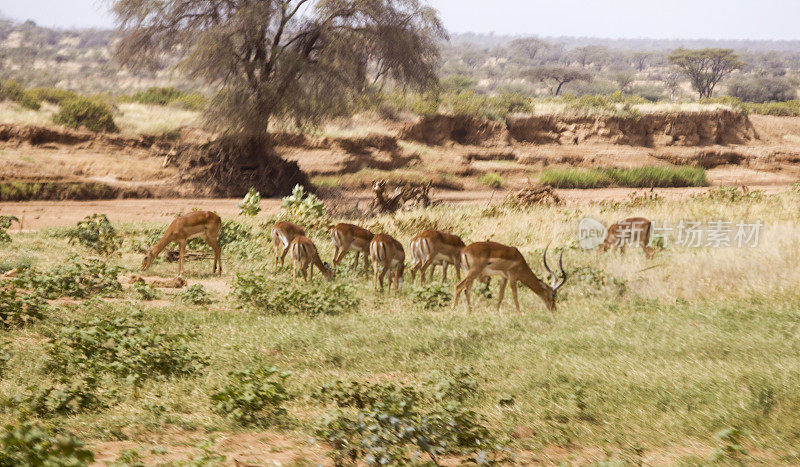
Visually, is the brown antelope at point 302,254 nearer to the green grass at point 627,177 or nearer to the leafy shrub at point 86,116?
the leafy shrub at point 86,116

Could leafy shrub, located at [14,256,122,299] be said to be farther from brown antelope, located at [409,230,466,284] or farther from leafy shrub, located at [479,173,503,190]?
leafy shrub, located at [479,173,503,190]

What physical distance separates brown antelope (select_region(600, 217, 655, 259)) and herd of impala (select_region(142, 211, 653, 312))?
0.02 m

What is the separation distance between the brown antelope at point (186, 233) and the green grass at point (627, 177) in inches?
741

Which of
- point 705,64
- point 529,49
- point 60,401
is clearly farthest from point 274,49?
point 529,49

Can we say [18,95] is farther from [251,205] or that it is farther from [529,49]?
[529,49]

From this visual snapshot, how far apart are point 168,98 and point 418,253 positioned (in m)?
27.4

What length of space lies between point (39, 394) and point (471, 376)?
310 centimetres

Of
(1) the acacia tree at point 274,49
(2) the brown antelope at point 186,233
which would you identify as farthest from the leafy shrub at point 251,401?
(1) the acacia tree at point 274,49

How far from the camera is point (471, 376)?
5.86m

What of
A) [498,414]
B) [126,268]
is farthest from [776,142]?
[498,414]

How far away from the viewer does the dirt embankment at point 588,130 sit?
1293 inches

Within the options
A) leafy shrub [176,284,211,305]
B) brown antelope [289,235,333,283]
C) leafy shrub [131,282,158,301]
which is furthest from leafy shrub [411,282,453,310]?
leafy shrub [131,282,158,301]

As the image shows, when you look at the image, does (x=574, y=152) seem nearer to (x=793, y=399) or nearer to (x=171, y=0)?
(x=171, y=0)

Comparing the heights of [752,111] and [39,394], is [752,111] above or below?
above
